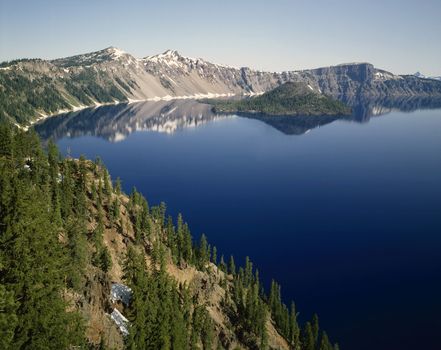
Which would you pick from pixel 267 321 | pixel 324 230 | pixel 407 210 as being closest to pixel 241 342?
pixel 267 321

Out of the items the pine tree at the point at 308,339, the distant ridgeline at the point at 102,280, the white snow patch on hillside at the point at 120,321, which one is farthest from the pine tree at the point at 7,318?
the pine tree at the point at 308,339

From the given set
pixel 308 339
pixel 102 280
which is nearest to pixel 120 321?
pixel 102 280

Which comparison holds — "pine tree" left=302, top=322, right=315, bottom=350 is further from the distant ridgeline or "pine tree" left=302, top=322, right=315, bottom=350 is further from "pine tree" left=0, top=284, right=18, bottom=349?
"pine tree" left=0, top=284, right=18, bottom=349

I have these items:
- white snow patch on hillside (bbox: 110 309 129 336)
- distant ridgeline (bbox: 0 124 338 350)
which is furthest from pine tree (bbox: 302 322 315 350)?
white snow patch on hillside (bbox: 110 309 129 336)

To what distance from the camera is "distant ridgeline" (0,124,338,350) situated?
125 ft

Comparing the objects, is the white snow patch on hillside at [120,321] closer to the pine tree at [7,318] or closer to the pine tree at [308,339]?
the pine tree at [7,318]

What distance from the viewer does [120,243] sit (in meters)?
101

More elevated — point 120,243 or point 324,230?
point 120,243

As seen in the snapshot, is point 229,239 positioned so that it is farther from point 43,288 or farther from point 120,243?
point 43,288

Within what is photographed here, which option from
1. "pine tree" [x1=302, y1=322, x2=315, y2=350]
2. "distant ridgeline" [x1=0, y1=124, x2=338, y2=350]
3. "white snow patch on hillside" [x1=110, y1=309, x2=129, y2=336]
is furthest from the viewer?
"pine tree" [x1=302, y1=322, x2=315, y2=350]

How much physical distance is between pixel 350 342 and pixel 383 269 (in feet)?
129

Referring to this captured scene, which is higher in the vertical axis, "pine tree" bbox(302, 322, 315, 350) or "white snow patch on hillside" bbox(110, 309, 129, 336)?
"white snow patch on hillside" bbox(110, 309, 129, 336)

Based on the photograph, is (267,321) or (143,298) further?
(267,321)

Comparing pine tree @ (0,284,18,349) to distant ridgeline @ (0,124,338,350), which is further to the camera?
distant ridgeline @ (0,124,338,350)
